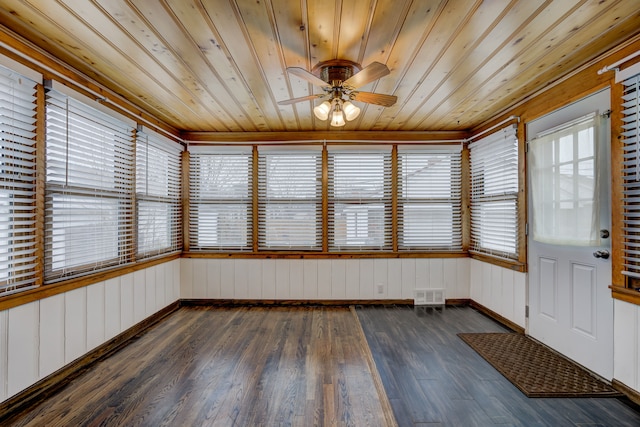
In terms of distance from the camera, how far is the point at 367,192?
4.50 m

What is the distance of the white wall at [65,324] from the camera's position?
6.88ft

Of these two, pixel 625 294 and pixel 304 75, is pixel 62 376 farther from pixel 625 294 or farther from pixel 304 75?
pixel 625 294

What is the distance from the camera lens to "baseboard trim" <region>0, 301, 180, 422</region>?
2.08 meters

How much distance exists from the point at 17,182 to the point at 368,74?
Result: 2.61m

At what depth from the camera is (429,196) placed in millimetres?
4504

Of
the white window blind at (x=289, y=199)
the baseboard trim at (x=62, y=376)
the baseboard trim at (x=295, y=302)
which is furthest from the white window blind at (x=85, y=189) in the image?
the white window blind at (x=289, y=199)

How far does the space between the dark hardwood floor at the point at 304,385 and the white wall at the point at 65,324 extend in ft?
0.72

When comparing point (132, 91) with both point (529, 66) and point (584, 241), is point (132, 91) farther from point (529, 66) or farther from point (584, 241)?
point (584, 241)

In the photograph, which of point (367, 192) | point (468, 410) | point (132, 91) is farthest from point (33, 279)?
point (367, 192)

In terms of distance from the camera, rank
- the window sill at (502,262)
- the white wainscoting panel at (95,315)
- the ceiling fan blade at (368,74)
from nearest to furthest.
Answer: the ceiling fan blade at (368,74) < the white wainscoting panel at (95,315) < the window sill at (502,262)

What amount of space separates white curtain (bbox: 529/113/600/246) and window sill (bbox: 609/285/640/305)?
0.37 meters

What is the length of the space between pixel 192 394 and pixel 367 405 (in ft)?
4.17

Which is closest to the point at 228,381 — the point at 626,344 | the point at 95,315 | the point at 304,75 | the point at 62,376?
the point at 62,376

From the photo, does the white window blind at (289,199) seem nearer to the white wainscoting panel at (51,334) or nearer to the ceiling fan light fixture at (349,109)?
the ceiling fan light fixture at (349,109)
